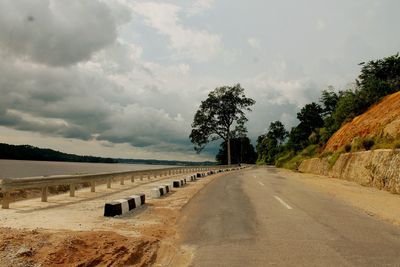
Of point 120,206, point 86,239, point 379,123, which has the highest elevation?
point 379,123

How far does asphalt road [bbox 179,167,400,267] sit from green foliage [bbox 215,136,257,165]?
104 meters

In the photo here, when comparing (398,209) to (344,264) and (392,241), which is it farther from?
(344,264)

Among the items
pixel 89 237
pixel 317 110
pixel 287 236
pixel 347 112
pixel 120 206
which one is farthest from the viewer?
pixel 317 110

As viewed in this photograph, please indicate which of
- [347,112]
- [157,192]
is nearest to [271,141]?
[347,112]

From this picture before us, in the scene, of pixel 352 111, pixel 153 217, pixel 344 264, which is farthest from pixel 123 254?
pixel 352 111

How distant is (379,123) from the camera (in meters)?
30.7

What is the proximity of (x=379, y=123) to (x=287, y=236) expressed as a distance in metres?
25.9

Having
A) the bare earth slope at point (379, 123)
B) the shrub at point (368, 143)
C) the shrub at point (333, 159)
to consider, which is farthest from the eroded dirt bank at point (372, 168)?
the bare earth slope at point (379, 123)

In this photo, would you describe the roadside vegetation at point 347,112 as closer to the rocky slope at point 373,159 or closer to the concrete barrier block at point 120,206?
the rocky slope at point 373,159

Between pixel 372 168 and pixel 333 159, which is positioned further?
pixel 333 159

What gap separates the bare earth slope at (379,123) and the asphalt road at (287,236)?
16.3m

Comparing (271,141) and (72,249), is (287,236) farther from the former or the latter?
(271,141)

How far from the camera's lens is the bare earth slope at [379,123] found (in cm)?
2672

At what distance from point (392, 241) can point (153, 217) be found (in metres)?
5.72
